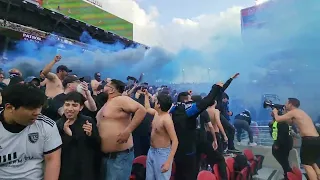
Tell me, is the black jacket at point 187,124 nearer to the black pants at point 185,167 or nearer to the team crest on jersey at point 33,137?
the black pants at point 185,167

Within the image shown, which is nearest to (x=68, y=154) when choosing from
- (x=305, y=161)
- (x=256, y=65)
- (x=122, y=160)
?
(x=122, y=160)

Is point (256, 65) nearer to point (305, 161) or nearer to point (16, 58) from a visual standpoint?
point (305, 161)

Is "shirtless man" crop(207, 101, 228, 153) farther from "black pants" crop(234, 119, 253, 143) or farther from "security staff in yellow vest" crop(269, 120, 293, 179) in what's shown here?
"black pants" crop(234, 119, 253, 143)

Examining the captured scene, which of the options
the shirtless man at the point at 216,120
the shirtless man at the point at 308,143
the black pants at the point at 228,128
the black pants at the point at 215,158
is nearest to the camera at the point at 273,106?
the shirtless man at the point at 308,143

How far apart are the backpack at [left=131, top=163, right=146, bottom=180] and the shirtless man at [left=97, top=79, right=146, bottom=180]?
0.70 meters

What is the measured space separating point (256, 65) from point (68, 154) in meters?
6.71

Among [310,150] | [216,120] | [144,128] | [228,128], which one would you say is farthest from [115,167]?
[228,128]

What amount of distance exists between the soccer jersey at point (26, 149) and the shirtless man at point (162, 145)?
1.54 meters

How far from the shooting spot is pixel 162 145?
3.08 m

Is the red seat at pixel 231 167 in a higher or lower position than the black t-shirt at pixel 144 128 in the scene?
lower

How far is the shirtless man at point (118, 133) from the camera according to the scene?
266 centimetres

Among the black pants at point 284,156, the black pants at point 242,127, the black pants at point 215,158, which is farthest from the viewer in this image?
the black pants at point 242,127

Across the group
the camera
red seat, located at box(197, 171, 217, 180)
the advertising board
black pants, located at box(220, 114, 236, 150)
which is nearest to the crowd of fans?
red seat, located at box(197, 171, 217, 180)

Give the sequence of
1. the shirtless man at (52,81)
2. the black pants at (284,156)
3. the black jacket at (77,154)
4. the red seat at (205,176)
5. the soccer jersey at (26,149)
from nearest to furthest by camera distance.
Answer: the soccer jersey at (26,149), the black jacket at (77,154), the red seat at (205,176), the shirtless man at (52,81), the black pants at (284,156)
